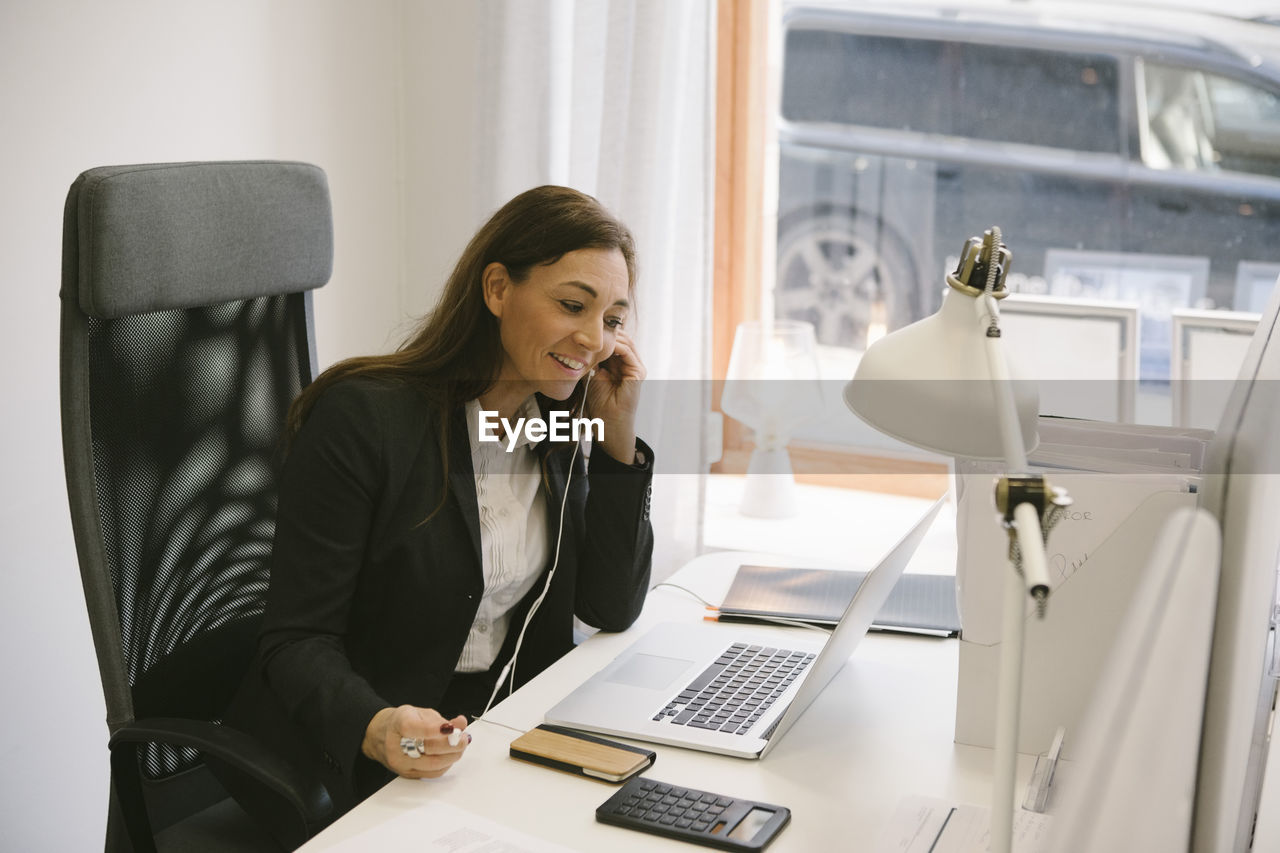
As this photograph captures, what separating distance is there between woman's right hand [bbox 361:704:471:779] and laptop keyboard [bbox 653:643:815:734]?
0.23m

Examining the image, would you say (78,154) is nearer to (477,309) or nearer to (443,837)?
(477,309)

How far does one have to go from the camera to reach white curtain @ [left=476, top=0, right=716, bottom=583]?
222 cm

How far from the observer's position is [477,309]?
1461 mm

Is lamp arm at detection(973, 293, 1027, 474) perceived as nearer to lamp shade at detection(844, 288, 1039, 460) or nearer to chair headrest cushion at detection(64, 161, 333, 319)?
lamp shade at detection(844, 288, 1039, 460)

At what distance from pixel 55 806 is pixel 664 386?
50.4 inches

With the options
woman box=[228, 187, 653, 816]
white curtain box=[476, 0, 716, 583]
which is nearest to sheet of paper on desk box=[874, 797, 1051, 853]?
woman box=[228, 187, 653, 816]

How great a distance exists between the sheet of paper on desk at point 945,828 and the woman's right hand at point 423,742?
15.0 inches

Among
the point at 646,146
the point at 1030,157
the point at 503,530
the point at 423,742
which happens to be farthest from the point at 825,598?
the point at 1030,157

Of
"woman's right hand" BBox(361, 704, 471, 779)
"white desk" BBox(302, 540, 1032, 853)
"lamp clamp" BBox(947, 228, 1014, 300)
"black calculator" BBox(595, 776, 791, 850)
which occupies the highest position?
"lamp clamp" BBox(947, 228, 1014, 300)

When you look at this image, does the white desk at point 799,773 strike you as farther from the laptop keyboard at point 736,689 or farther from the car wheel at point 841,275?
the car wheel at point 841,275

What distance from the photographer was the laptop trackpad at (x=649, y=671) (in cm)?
127

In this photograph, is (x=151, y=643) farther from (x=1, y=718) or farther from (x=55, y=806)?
(x=55, y=806)

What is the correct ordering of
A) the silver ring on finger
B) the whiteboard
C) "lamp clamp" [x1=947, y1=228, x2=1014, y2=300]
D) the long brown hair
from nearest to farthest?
1. "lamp clamp" [x1=947, y1=228, x2=1014, y2=300]
2. the silver ring on finger
3. the long brown hair
4. the whiteboard

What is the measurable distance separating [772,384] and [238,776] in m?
1.37
